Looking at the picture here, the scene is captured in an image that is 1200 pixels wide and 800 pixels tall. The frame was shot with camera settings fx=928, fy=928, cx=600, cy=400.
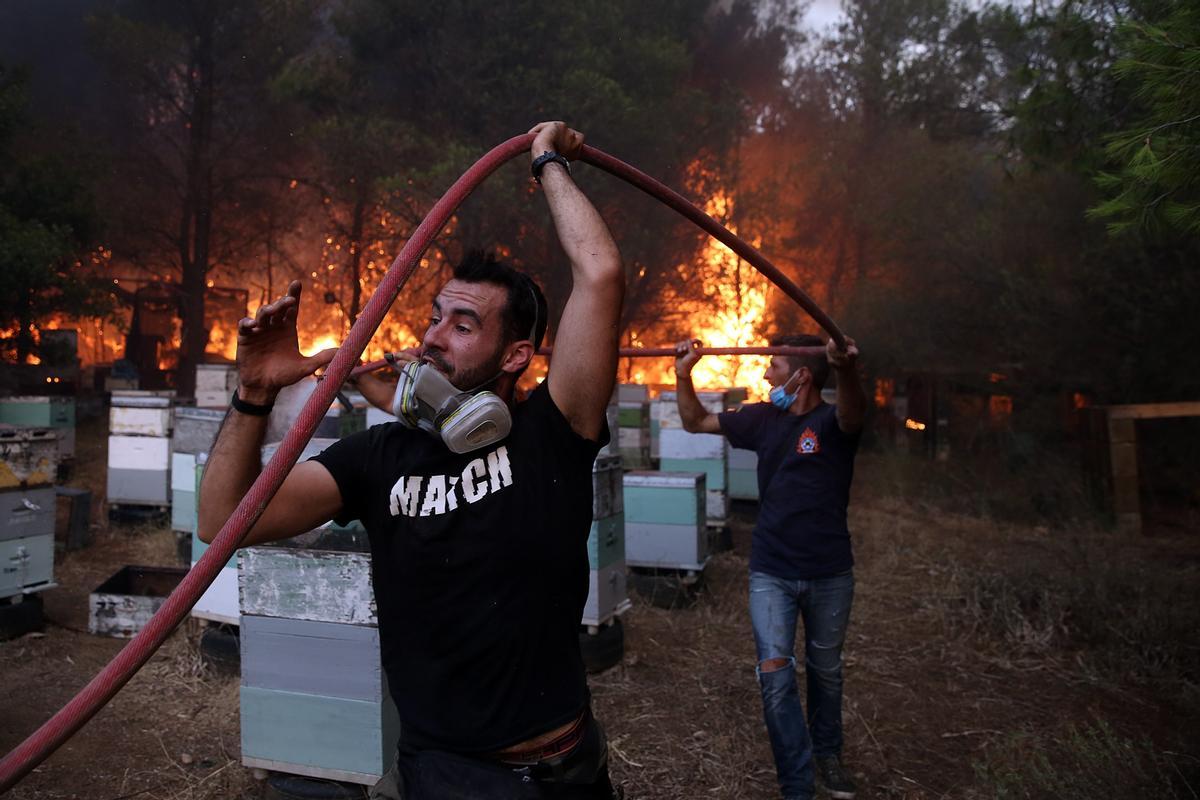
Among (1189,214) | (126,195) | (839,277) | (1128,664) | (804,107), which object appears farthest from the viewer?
(804,107)

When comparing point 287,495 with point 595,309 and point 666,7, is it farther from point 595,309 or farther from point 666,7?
point 666,7

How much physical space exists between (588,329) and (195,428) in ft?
22.8

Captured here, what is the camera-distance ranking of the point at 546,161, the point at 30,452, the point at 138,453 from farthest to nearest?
the point at 138,453 < the point at 30,452 < the point at 546,161

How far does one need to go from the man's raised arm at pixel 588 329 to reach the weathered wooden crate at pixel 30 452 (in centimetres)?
587

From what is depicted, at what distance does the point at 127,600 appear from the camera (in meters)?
6.73

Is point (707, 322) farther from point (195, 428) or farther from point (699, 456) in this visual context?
point (195, 428)

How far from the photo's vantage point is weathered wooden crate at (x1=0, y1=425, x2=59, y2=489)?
6.75m

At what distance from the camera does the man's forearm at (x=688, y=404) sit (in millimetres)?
4887

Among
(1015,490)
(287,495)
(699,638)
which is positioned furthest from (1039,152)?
(1015,490)

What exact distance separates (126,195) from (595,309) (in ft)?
73.3

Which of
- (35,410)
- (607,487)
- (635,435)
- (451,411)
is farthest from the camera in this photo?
(635,435)

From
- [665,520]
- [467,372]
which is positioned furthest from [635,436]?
[467,372]

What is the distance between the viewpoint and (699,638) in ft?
23.1

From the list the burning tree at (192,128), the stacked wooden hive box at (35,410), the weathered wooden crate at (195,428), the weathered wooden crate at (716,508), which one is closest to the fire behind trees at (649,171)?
the burning tree at (192,128)
